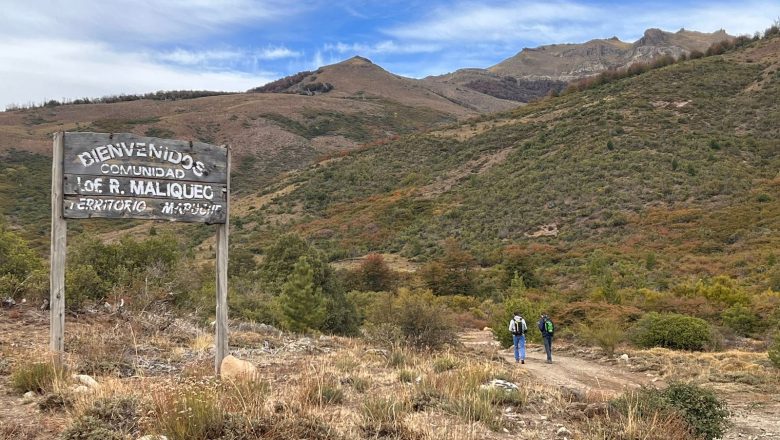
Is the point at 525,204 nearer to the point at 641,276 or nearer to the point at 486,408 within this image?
the point at 641,276

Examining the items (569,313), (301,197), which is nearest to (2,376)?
(569,313)

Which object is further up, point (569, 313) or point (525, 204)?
point (525, 204)

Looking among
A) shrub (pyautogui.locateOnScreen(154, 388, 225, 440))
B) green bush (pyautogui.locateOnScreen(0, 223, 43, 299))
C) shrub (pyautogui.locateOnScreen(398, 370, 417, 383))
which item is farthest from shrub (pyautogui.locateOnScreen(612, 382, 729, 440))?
green bush (pyautogui.locateOnScreen(0, 223, 43, 299))

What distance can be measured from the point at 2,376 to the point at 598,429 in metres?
6.17

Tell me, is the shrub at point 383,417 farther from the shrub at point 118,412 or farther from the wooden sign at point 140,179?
the wooden sign at point 140,179

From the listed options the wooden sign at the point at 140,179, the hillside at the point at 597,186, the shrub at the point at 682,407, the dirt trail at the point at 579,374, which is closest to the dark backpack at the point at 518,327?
the dirt trail at the point at 579,374

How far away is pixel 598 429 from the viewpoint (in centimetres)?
529

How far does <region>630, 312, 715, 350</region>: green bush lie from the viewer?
54.4ft

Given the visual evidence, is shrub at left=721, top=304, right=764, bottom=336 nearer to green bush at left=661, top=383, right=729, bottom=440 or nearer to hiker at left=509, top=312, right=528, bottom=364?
hiker at left=509, top=312, right=528, bottom=364

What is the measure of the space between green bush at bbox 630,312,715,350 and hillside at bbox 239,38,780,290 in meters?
9.28

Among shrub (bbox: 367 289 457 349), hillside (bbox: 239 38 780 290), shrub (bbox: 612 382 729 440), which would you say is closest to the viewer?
shrub (bbox: 612 382 729 440)

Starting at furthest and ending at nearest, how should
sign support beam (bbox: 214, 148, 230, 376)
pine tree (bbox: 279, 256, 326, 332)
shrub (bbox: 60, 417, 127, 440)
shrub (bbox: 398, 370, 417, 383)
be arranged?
pine tree (bbox: 279, 256, 326, 332)
shrub (bbox: 398, 370, 417, 383)
sign support beam (bbox: 214, 148, 230, 376)
shrub (bbox: 60, 417, 127, 440)

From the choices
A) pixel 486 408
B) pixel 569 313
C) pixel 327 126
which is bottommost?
pixel 569 313

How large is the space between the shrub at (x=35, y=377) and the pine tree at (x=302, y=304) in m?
10.5
